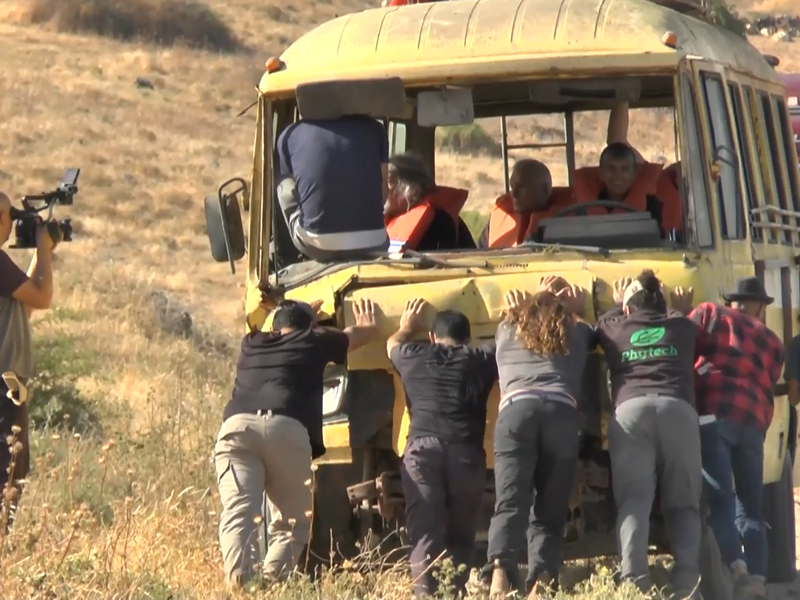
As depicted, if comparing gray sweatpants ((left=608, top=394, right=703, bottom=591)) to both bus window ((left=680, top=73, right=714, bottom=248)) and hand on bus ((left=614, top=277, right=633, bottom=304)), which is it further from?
bus window ((left=680, top=73, right=714, bottom=248))

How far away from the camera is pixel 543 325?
6.94 meters

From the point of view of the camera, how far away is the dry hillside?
729cm

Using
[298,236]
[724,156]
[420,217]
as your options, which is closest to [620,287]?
[724,156]

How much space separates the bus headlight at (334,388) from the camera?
24.5 feet

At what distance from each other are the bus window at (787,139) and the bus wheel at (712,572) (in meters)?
2.22

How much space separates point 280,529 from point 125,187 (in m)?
27.5

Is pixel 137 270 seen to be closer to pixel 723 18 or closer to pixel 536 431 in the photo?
pixel 723 18

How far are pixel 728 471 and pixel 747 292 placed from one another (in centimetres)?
89

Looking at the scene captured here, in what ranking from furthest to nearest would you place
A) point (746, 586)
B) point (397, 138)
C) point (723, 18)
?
point (723, 18), point (397, 138), point (746, 586)

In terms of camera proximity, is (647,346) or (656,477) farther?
(656,477)

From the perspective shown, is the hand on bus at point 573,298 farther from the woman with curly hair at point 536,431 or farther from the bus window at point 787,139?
the bus window at point 787,139

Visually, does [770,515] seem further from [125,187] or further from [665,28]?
[125,187]

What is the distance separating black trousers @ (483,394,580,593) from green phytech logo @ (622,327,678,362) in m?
0.34

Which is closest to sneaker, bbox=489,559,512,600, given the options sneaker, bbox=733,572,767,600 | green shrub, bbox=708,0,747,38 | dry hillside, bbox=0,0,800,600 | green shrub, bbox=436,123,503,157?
dry hillside, bbox=0,0,800,600
